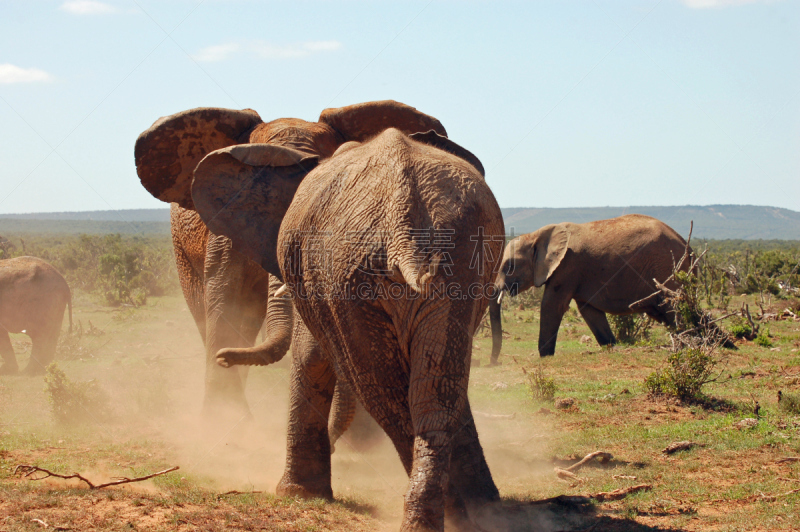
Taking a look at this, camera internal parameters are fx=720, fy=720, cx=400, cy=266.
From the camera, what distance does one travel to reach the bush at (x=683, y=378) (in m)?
7.64

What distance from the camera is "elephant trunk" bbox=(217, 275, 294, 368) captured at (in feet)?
15.8

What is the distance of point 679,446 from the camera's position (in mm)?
5926

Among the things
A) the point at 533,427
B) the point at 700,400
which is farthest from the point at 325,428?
the point at 700,400

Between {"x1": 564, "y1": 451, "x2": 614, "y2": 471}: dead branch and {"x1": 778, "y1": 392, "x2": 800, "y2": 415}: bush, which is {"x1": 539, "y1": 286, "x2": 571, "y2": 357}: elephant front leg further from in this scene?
{"x1": 564, "y1": 451, "x2": 614, "y2": 471}: dead branch

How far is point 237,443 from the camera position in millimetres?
6895

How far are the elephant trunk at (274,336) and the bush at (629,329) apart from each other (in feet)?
36.2

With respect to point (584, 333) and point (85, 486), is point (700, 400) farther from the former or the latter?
point (584, 333)

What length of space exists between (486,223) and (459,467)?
145cm

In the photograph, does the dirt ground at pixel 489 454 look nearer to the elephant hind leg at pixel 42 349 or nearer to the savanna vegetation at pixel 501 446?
the savanna vegetation at pixel 501 446

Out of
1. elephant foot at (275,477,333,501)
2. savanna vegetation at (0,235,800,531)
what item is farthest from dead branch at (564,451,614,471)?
elephant foot at (275,477,333,501)

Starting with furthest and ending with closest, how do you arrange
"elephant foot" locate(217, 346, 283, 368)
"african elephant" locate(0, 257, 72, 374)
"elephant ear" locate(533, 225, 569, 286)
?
"elephant ear" locate(533, 225, 569, 286)
"african elephant" locate(0, 257, 72, 374)
"elephant foot" locate(217, 346, 283, 368)

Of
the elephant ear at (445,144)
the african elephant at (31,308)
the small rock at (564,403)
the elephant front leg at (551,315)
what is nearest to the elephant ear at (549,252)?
the elephant front leg at (551,315)

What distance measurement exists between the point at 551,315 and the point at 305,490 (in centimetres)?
1046

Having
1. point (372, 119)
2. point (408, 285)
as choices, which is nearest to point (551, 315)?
point (372, 119)
